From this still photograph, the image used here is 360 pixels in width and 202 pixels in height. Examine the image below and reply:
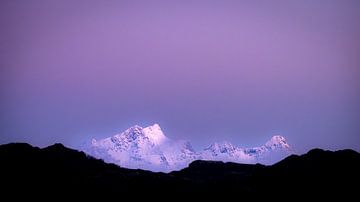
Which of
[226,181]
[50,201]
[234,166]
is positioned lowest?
[50,201]

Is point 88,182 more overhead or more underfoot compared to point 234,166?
more underfoot

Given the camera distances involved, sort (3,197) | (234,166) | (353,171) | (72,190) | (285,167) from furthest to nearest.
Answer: (234,166) < (285,167) < (353,171) < (72,190) < (3,197)

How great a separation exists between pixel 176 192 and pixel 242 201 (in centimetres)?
1669

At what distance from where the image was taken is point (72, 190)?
432 ft

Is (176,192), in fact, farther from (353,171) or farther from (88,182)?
(353,171)

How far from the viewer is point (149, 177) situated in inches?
5738

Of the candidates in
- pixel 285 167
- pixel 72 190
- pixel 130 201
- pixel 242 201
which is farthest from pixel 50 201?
pixel 285 167

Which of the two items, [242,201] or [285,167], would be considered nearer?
[242,201]

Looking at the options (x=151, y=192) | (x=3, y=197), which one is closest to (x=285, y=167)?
(x=151, y=192)

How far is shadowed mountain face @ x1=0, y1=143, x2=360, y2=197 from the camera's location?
134 metres

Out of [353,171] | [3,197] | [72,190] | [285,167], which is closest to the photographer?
[3,197]

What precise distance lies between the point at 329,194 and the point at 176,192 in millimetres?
36867

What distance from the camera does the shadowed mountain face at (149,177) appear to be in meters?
134

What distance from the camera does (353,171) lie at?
461ft
